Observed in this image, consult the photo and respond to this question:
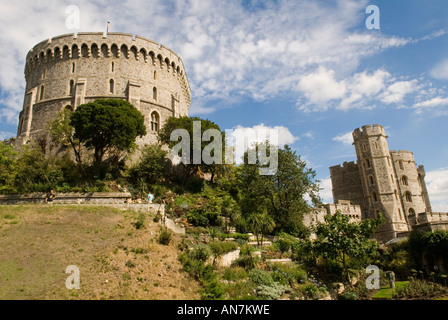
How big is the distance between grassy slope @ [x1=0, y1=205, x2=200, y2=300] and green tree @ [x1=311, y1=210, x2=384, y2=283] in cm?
935

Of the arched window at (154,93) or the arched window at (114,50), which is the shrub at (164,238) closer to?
the arched window at (154,93)

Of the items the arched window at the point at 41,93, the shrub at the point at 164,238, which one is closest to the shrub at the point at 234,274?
the shrub at the point at 164,238

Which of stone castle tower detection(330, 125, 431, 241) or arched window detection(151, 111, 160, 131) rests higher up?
arched window detection(151, 111, 160, 131)

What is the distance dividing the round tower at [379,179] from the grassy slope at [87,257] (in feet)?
121

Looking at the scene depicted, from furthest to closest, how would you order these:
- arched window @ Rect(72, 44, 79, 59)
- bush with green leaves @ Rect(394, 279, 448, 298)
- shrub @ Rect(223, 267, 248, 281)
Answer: arched window @ Rect(72, 44, 79, 59), bush with green leaves @ Rect(394, 279, 448, 298), shrub @ Rect(223, 267, 248, 281)

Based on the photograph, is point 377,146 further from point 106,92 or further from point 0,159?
point 0,159

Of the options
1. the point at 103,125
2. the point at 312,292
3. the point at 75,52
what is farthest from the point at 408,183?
the point at 75,52

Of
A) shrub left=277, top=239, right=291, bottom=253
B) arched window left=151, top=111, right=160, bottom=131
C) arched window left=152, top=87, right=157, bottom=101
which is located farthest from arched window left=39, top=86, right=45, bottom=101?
shrub left=277, top=239, right=291, bottom=253

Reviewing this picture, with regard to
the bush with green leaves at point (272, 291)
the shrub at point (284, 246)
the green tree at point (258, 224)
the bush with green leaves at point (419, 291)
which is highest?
the green tree at point (258, 224)

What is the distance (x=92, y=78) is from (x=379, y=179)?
4108cm

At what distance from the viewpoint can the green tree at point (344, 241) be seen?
20500 millimetres

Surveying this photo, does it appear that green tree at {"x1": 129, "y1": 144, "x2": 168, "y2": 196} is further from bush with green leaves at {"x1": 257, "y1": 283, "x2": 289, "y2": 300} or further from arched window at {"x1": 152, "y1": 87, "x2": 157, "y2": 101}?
bush with green leaves at {"x1": 257, "y1": 283, "x2": 289, "y2": 300}

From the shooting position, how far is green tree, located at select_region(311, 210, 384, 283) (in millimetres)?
20500

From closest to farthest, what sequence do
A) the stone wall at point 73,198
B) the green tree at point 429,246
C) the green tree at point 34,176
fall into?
the stone wall at point 73,198 < the green tree at point 429,246 < the green tree at point 34,176
